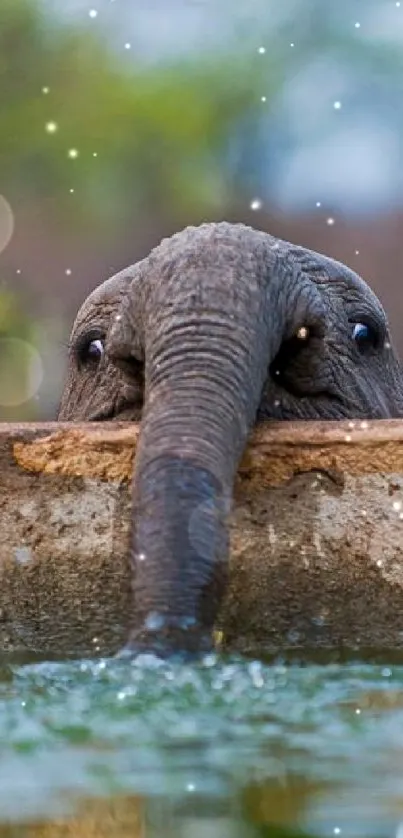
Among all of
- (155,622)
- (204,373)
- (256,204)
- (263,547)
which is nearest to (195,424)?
(204,373)

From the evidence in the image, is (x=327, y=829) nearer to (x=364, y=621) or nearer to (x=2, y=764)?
(x=2, y=764)

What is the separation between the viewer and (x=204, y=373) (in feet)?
20.3

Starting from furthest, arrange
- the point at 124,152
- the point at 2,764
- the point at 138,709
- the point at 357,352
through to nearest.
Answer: the point at 124,152
the point at 357,352
the point at 138,709
the point at 2,764

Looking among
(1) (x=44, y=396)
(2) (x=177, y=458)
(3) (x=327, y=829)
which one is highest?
(1) (x=44, y=396)

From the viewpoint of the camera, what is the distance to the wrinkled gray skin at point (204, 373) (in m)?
5.68

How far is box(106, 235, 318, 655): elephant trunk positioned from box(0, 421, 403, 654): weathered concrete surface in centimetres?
22

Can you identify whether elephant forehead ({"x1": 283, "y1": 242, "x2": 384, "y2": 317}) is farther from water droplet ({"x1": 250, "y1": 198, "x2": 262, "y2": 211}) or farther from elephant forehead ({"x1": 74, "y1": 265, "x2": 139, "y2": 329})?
water droplet ({"x1": 250, "y1": 198, "x2": 262, "y2": 211})

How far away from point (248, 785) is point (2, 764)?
1.79ft

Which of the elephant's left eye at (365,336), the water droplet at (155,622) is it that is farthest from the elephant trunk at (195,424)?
the elephant's left eye at (365,336)

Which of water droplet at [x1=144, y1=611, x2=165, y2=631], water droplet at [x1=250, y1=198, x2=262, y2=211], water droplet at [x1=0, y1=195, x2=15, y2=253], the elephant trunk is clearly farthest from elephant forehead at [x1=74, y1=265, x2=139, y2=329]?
water droplet at [x1=250, y1=198, x2=262, y2=211]

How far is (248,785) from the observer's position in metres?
3.68

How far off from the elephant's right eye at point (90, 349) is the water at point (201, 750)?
102 inches

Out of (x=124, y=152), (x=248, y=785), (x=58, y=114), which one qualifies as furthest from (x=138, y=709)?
(x=58, y=114)

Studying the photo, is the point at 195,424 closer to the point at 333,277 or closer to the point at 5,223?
the point at 333,277
